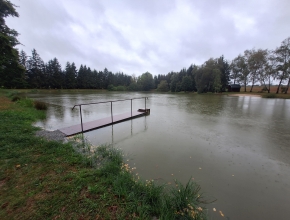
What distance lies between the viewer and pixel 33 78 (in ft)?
142

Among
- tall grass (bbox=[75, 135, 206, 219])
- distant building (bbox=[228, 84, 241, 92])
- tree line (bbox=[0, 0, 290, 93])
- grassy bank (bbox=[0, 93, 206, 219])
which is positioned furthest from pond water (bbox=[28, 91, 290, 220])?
distant building (bbox=[228, 84, 241, 92])

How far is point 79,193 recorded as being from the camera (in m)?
1.87

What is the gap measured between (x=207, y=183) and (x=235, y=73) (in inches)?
1915

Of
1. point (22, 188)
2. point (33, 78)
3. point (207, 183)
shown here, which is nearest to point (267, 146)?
point (207, 183)

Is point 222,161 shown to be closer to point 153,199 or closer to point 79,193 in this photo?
point 153,199

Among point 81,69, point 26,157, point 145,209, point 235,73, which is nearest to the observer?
point 145,209

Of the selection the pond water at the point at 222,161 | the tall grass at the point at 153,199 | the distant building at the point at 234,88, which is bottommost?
the pond water at the point at 222,161

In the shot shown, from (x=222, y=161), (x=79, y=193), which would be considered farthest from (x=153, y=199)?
(x=222, y=161)

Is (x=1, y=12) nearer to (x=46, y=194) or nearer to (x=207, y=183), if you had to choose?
(x=46, y=194)

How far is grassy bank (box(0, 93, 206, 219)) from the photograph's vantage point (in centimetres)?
158

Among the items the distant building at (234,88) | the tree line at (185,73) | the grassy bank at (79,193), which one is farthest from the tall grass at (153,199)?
the distant building at (234,88)

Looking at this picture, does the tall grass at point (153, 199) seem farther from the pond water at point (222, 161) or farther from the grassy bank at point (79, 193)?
the pond water at point (222, 161)

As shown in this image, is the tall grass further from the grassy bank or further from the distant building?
the distant building

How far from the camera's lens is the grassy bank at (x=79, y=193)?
→ 1.58 meters
